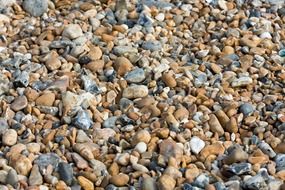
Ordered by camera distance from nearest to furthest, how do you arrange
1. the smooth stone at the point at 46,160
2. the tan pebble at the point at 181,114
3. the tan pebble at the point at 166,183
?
the tan pebble at the point at 166,183 → the smooth stone at the point at 46,160 → the tan pebble at the point at 181,114

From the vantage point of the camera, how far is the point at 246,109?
233cm

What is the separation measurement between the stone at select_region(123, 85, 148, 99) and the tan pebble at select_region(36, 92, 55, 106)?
0.27 metres

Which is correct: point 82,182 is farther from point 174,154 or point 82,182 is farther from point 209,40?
point 209,40

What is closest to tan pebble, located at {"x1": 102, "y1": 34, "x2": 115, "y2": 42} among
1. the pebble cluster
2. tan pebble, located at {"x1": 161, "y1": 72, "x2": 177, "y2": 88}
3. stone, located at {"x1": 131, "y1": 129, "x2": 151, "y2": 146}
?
the pebble cluster

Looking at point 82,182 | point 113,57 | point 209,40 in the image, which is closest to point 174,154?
point 82,182

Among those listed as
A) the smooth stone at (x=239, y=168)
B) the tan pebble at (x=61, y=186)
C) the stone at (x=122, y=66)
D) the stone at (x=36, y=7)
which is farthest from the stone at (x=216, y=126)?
the stone at (x=36, y=7)

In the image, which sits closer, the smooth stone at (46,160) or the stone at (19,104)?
the smooth stone at (46,160)

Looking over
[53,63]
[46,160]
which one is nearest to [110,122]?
[46,160]

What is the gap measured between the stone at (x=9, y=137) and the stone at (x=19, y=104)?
14cm

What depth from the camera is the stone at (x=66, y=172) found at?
6.73 ft

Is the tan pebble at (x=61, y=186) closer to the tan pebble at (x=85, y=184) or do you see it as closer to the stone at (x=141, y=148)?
the tan pebble at (x=85, y=184)

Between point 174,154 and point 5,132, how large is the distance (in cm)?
58

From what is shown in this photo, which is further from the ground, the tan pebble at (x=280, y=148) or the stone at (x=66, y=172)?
the tan pebble at (x=280, y=148)

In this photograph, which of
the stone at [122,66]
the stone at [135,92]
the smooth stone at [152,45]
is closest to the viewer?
the stone at [135,92]
